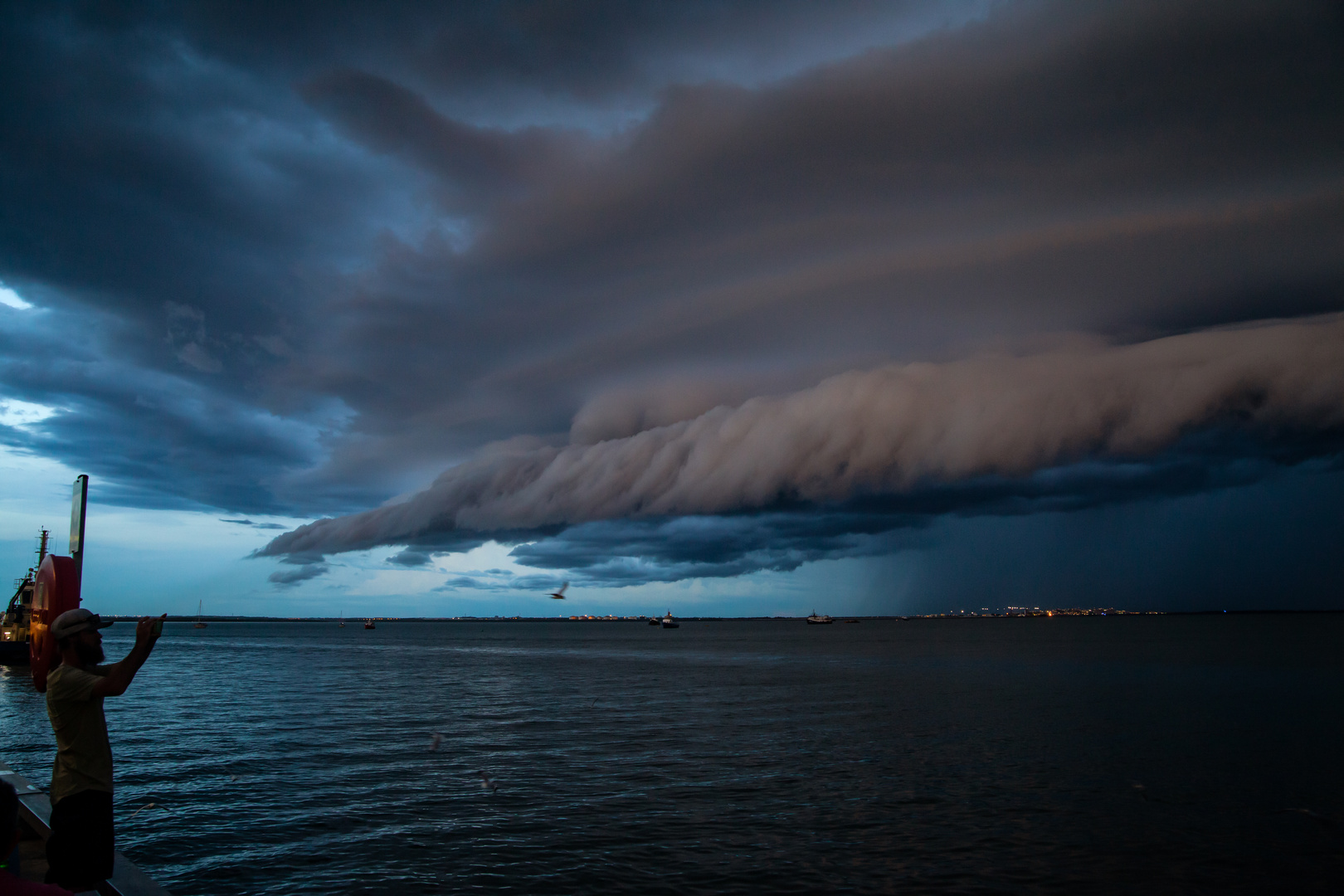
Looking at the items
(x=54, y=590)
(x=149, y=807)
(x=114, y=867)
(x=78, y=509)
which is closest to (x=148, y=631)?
(x=114, y=867)

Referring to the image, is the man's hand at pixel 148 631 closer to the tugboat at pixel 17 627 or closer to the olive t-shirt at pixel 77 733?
the olive t-shirt at pixel 77 733

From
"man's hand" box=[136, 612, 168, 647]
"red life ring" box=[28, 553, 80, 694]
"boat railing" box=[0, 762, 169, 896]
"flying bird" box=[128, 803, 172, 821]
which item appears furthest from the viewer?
"flying bird" box=[128, 803, 172, 821]

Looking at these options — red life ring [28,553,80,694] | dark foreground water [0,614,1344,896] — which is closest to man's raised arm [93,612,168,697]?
red life ring [28,553,80,694]

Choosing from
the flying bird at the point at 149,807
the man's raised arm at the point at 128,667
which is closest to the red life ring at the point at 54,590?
the man's raised arm at the point at 128,667

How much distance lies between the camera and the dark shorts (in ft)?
27.0

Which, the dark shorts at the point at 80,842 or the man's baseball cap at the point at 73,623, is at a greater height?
the man's baseball cap at the point at 73,623

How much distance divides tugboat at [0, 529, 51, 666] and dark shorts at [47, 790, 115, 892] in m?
103

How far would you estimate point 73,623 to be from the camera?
821 centimetres

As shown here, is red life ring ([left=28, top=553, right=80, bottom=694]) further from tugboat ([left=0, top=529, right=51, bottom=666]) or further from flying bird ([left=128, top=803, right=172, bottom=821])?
tugboat ([left=0, top=529, right=51, bottom=666])

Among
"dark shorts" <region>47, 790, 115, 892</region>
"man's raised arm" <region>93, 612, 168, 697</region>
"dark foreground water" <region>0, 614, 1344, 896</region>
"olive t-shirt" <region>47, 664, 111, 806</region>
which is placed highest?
"man's raised arm" <region>93, 612, 168, 697</region>

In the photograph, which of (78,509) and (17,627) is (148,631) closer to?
(78,509)

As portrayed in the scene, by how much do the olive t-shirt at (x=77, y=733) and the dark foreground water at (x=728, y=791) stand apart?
11.6m

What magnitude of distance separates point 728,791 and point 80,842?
72.5 ft

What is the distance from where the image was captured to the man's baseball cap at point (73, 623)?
804cm
